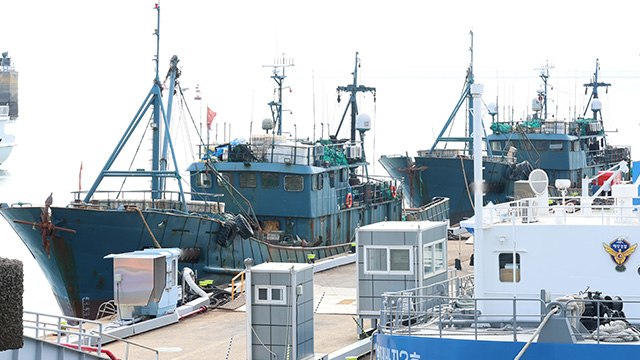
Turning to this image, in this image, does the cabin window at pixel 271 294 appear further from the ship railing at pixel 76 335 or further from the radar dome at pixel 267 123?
the radar dome at pixel 267 123

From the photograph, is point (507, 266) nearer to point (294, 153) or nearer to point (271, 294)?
point (271, 294)

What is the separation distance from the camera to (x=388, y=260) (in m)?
18.0

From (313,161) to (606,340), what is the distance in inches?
764

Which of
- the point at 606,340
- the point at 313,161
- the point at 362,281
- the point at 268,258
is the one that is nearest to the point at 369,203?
the point at 313,161

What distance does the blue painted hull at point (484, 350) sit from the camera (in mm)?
12617

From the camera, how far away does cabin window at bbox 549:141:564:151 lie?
49531mm

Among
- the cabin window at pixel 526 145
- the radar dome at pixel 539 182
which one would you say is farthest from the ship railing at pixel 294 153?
the cabin window at pixel 526 145

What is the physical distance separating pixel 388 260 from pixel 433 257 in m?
1.18

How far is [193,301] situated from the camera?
70.9ft

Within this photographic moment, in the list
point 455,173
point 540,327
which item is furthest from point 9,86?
point 540,327

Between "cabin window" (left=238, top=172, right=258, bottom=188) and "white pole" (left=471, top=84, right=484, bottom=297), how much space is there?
53.8 feet

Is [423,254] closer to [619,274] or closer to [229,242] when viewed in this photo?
[619,274]

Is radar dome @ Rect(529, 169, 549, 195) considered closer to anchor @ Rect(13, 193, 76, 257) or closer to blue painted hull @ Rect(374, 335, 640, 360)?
blue painted hull @ Rect(374, 335, 640, 360)

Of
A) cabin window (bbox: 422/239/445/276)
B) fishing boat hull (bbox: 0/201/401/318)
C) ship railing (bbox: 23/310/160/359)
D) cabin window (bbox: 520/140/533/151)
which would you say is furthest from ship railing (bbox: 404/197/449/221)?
ship railing (bbox: 23/310/160/359)
